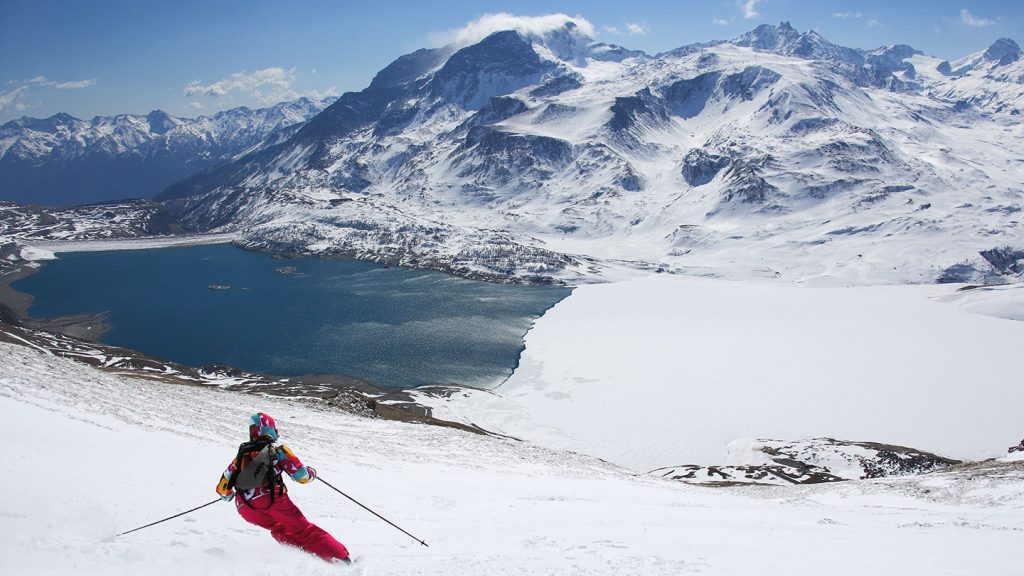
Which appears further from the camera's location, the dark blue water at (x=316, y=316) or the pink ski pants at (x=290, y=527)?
the dark blue water at (x=316, y=316)

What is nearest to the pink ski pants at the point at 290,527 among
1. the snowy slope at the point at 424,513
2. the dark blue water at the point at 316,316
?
the snowy slope at the point at 424,513

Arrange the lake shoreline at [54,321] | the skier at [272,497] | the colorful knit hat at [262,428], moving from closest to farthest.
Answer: the skier at [272,497]
the colorful knit hat at [262,428]
the lake shoreline at [54,321]

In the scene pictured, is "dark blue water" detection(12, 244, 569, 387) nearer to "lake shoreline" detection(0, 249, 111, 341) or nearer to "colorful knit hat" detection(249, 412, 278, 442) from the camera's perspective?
"lake shoreline" detection(0, 249, 111, 341)

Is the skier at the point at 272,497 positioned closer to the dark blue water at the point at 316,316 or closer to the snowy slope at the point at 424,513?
the snowy slope at the point at 424,513

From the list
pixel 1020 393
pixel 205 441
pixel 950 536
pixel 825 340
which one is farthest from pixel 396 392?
pixel 1020 393

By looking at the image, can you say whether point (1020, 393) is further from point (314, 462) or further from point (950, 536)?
point (314, 462)

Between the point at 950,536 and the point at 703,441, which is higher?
the point at 950,536
